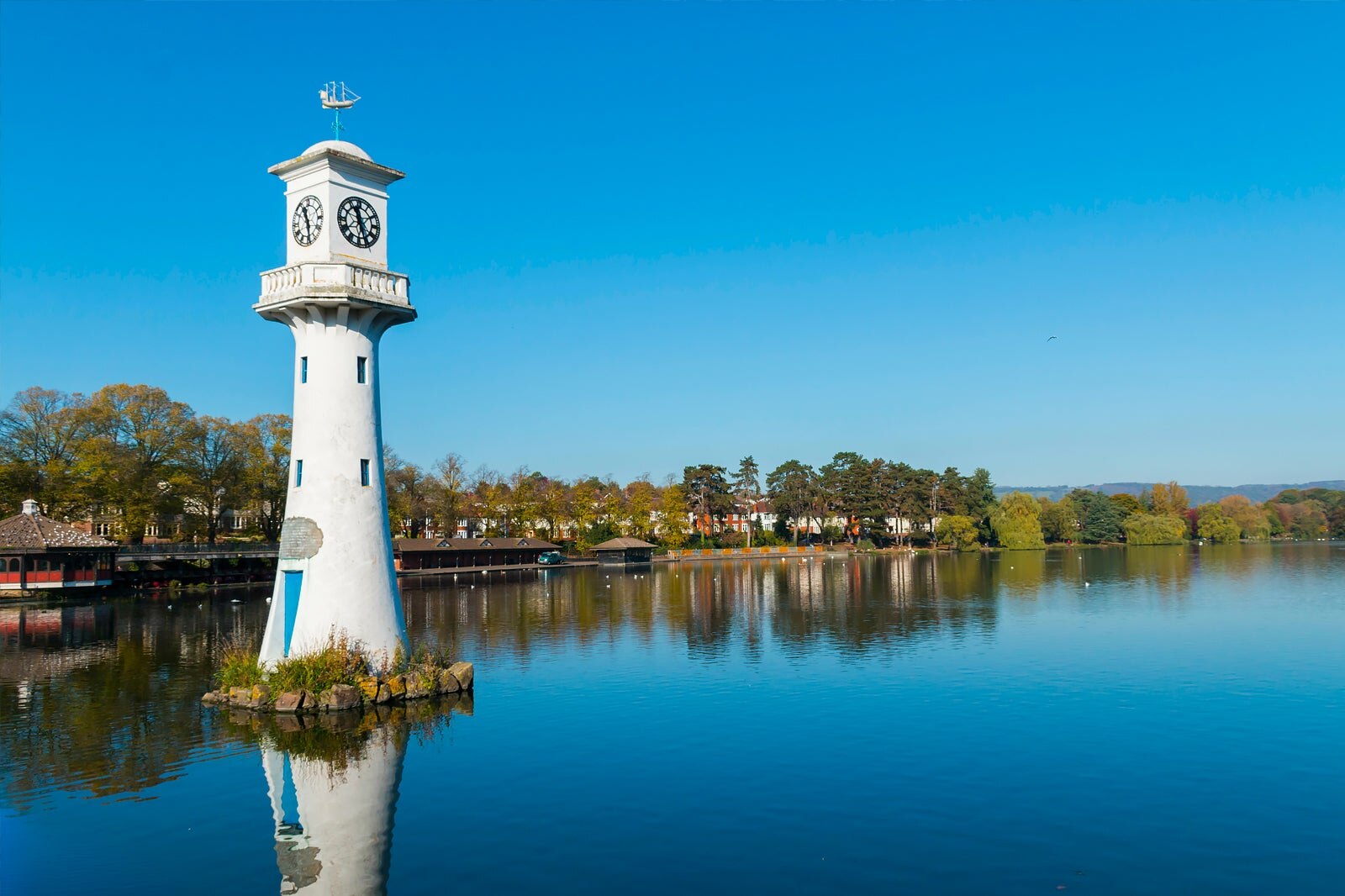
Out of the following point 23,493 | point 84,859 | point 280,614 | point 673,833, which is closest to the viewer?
point 84,859

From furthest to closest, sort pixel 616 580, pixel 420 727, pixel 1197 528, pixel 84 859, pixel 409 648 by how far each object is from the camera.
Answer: pixel 1197 528, pixel 616 580, pixel 409 648, pixel 420 727, pixel 84 859

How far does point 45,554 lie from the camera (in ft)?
189

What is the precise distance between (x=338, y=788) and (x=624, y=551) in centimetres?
8865

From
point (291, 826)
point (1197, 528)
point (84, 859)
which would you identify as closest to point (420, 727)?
point (291, 826)

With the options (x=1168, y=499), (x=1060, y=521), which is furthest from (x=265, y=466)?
(x=1168, y=499)

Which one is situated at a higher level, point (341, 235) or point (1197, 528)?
point (341, 235)

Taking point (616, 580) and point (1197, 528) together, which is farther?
point (1197, 528)

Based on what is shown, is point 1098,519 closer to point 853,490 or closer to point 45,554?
point 853,490

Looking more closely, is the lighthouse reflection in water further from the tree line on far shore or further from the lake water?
the tree line on far shore

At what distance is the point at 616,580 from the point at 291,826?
62210mm

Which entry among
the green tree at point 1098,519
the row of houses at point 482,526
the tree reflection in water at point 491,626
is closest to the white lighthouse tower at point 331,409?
the tree reflection in water at point 491,626

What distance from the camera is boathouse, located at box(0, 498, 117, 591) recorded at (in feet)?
185

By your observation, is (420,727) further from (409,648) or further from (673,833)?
(673,833)

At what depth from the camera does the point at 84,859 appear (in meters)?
14.8
